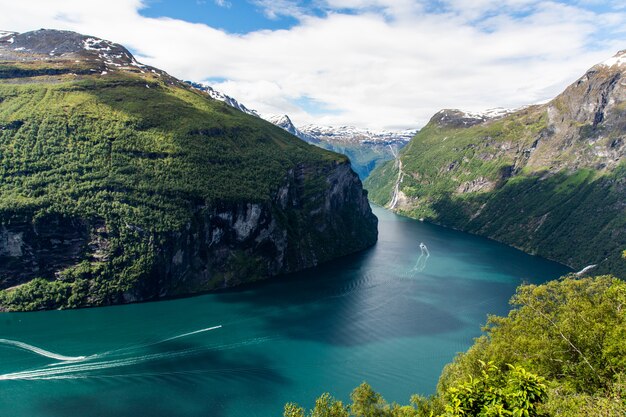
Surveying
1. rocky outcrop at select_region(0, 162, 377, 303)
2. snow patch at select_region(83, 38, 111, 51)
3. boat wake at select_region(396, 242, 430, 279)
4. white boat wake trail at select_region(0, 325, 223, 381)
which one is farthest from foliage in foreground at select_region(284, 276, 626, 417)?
snow patch at select_region(83, 38, 111, 51)

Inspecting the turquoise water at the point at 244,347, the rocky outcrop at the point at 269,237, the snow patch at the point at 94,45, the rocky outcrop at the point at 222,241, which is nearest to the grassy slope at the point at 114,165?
the rocky outcrop at the point at 222,241

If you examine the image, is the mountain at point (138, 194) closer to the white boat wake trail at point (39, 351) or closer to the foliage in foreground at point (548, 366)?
the white boat wake trail at point (39, 351)

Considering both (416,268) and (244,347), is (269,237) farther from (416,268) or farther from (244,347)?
(244,347)

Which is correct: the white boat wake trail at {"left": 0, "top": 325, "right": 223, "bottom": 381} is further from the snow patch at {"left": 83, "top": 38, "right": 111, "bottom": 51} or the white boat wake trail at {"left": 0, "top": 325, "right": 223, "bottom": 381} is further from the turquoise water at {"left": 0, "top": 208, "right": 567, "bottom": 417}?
the snow patch at {"left": 83, "top": 38, "right": 111, "bottom": 51}

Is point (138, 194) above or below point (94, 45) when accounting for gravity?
below

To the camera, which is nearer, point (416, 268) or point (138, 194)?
point (138, 194)

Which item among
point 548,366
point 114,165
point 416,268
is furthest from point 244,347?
point 416,268
